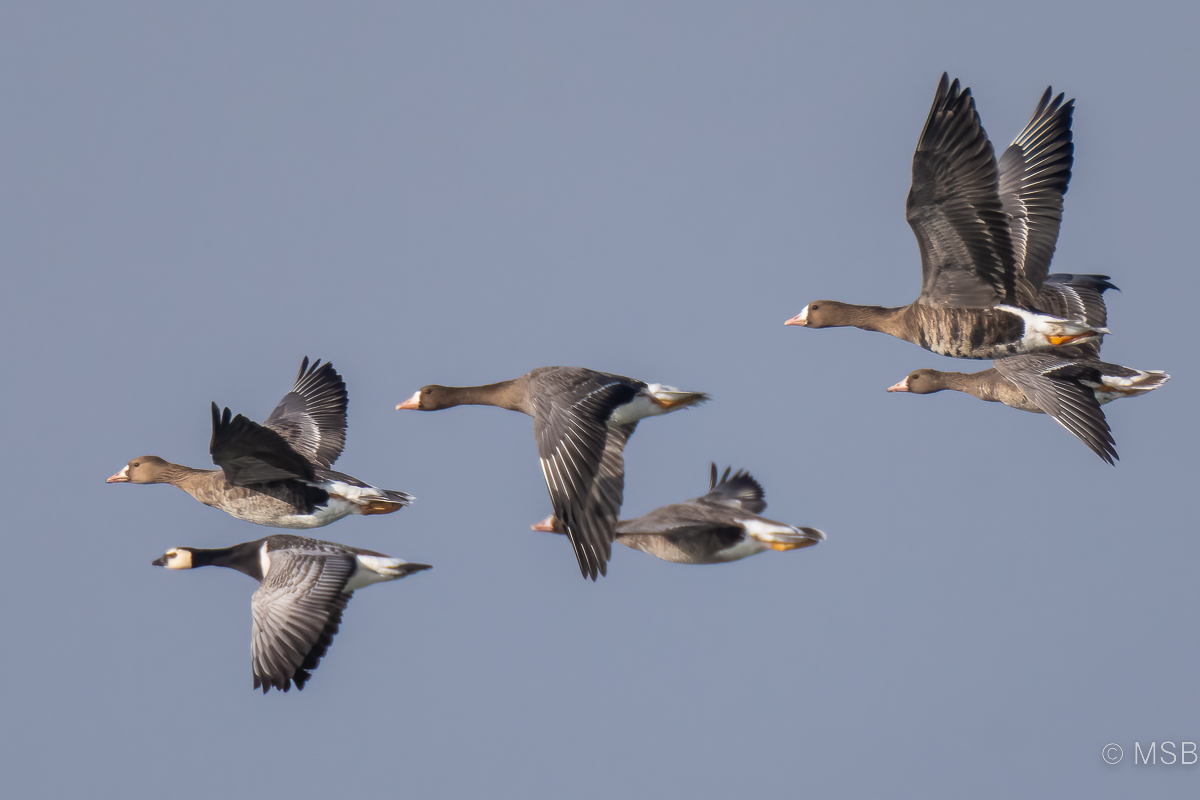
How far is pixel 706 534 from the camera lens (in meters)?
17.2

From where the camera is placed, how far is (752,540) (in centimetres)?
1714

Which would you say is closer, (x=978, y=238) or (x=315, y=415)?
(x=978, y=238)

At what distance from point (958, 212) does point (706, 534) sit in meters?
4.58

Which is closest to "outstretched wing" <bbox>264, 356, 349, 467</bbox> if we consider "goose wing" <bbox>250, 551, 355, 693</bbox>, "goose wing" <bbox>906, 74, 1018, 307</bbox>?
"goose wing" <bbox>250, 551, 355, 693</bbox>

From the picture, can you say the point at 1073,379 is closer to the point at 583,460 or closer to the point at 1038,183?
the point at 1038,183

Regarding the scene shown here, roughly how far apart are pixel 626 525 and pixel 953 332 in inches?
176

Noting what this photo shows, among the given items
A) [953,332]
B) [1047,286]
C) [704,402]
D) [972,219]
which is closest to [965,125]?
[972,219]

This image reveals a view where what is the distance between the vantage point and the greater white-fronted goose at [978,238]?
1598cm

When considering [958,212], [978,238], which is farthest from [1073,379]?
[958,212]

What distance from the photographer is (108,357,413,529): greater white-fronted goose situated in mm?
16312

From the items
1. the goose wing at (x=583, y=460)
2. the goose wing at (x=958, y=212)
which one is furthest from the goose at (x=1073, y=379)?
the goose wing at (x=583, y=460)

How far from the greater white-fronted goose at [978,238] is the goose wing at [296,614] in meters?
7.03

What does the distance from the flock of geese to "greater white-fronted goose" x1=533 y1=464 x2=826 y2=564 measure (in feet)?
0.07

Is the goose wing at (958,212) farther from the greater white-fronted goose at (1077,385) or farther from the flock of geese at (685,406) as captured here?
the greater white-fronted goose at (1077,385)
